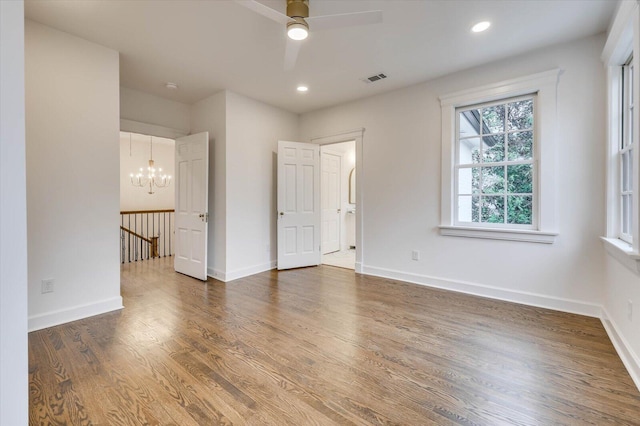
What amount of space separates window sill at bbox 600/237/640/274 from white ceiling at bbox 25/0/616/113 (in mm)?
1974

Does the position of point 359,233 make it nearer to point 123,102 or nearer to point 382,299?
point 382,299

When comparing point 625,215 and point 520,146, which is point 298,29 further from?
point 625,215

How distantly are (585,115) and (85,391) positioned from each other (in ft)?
15.5

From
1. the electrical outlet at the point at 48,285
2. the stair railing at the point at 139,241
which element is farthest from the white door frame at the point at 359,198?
the stair railing at the point at 139,241

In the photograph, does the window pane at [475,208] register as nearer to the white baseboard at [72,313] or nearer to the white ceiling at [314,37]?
the white ceiling at [314,37]

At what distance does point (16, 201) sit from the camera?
0.98 meters

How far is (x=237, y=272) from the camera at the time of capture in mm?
4367

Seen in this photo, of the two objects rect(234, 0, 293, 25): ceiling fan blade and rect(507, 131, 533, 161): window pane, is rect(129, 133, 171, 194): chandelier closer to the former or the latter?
rect(234, 0, 293, 25): ceiling fan blade

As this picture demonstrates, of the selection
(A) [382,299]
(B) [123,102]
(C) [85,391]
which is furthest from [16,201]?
(B) [123,102]

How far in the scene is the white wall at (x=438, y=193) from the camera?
9.53 feet

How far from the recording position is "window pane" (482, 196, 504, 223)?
3527mm

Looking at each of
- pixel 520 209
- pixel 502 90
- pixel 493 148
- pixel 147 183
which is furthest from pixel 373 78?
pixel 147 183

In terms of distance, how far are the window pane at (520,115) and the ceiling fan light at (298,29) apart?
2.67 meters

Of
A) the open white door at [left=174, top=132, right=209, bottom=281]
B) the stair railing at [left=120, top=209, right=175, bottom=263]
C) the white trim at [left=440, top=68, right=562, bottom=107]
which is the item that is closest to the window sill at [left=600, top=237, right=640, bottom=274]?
the white trim at [left=440, top=68, right=562, bottom=107]
